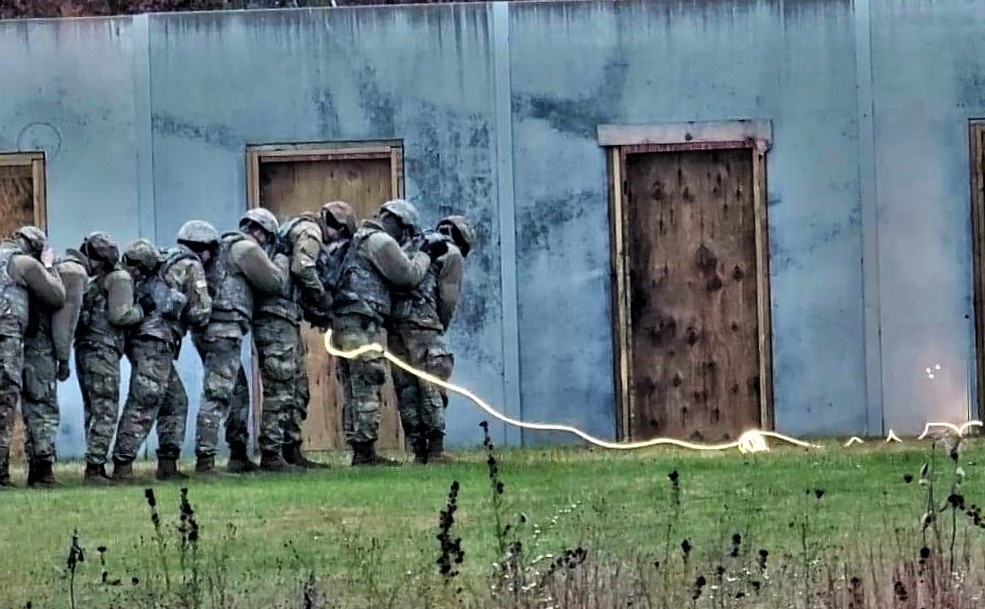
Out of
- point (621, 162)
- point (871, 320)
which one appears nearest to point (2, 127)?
point (621, 162)

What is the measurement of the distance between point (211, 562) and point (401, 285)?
5.42 metres

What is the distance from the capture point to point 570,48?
17.9 meters

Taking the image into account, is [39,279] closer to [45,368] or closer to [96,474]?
[45,368]

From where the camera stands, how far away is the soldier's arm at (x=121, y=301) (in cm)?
1445

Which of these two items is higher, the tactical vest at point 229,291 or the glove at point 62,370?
the tactical vest at point 229,291

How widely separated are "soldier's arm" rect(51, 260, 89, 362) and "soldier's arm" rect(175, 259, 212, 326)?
2.19ft

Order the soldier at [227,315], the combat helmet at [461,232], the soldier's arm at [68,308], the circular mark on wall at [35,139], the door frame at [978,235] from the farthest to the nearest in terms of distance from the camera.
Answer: the circular mark on wall at [35,139] → the door frame at [978,235] → the combat helmet at [461,232] → the soldier at [227,315] → the soldier's arm at [68,308]

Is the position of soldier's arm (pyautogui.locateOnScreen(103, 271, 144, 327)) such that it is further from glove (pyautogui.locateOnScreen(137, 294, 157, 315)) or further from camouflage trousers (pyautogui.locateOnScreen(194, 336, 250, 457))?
camouflage trousers (pyautogui.locateOnScreen(194, 336, 250, 457))

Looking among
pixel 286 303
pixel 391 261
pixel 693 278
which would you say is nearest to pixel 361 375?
pixel 286 303

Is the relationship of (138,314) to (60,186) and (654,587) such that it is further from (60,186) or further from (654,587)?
(654,587)

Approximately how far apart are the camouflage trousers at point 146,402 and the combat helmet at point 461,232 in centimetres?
237

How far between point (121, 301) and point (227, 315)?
2.56ft

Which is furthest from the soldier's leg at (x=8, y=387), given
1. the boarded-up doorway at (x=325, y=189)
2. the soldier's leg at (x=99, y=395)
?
the boarded-up doorway at (x=325, y=189)

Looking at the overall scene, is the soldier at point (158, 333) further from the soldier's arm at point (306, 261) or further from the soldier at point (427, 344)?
the soldier at point (427, 344)
